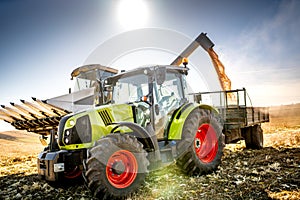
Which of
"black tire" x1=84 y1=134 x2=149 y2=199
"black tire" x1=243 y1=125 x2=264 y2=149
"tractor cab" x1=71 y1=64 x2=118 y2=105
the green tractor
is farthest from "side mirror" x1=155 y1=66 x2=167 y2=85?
"tractor cab" x1=71 y1=64 x2=118 y2=105

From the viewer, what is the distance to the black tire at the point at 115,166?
367cm

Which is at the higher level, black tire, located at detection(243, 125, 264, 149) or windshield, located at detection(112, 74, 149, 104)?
windshield, located at detection(112, 74, 149, 104)

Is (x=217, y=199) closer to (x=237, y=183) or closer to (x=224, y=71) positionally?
(x=237, y=183)

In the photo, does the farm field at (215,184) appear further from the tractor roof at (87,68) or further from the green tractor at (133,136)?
the tractor roof at (87,68)

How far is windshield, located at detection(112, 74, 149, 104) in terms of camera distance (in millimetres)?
5309

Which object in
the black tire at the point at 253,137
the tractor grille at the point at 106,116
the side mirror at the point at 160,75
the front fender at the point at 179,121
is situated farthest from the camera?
the black tire at the point at 253,137

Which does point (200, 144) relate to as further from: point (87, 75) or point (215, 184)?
point (87, 75)

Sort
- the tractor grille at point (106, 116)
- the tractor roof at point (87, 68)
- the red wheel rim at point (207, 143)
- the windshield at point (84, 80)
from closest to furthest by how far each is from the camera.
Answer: the tractor grille at point (106, 116), the red wheel rim at point (207, 143), the tractor roof at point (87, 68), the windshield at point (84, 80)

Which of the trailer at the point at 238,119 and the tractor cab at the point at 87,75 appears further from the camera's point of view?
the tractor cab at the point at 87,75

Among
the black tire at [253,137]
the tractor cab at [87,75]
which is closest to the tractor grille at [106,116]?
the black tire at [253,137]

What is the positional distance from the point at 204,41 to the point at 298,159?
4.71m

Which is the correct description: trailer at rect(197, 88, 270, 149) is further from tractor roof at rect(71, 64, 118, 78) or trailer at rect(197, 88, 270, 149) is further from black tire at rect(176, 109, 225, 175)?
tractor roof at rect(71, 64, 118, 78)

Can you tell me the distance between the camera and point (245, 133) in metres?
8.85

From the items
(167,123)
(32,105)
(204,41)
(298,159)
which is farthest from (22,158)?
(298,159)
